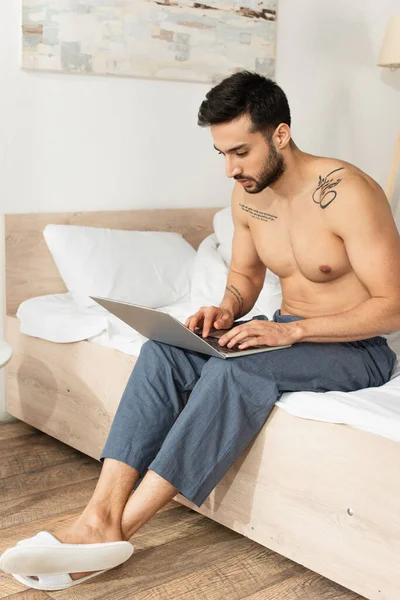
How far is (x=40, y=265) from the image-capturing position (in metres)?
2.63

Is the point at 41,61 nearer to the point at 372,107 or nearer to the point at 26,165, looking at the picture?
the point at 26,165

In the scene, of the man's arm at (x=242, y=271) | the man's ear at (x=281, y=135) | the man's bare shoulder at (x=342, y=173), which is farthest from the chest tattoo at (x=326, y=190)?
the man's arm at (x=242, y=271)

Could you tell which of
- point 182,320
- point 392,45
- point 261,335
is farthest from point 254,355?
point 392,45

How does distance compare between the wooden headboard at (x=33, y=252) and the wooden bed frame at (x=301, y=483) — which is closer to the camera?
the wooden bed frame at (x=301, y=483)

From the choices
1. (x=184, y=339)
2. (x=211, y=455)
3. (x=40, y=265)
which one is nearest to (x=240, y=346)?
(x=184, y=339)

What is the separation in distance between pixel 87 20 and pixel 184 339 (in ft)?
4.49

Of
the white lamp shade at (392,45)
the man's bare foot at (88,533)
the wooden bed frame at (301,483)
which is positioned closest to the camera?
the wooden bed frame at (301,483)

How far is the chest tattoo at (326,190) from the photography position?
1.82m

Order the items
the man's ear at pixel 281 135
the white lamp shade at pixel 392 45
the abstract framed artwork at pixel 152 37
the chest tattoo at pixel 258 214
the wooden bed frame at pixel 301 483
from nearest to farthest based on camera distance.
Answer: the wooden bed frame at pixel 301 483
the man's ear at pixel 281 135
the chest tattoo at pixel 258 214
the abstract framed artwork at pixel 152 37
the white lamp shade at pixel 392 45

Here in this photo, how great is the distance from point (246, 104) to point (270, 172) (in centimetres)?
16

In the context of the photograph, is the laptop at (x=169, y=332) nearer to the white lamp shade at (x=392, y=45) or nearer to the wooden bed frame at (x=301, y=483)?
the wooden bed frame at (x=301, y=483)

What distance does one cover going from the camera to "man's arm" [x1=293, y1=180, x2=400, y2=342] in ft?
5.69

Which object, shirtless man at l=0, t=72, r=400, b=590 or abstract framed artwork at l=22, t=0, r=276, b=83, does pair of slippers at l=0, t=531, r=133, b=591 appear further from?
abstract framed artwork at l=22, t=0, r=276, b=83

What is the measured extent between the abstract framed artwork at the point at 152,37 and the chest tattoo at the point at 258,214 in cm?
93
